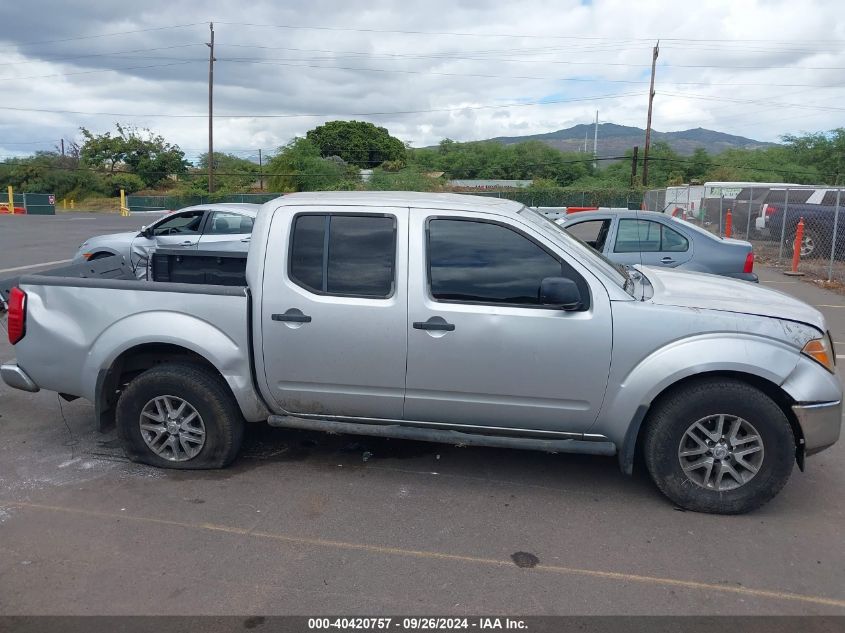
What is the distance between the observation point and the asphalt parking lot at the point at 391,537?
3.20m

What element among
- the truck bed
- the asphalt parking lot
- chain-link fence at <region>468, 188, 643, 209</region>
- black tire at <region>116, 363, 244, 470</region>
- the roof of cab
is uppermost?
chain-link fence at <region>468, 188, 643, 209</region>

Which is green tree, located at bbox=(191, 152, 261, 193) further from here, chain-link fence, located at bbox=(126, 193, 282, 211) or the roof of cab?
the roof of cab

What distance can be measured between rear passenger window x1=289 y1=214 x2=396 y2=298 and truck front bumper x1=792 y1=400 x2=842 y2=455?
243cm

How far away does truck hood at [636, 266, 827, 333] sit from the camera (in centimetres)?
395

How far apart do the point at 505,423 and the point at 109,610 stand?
2269 mm

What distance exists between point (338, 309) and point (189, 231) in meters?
9.29

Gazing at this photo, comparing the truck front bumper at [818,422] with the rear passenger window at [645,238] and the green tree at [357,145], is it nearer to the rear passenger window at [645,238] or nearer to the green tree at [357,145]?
the rear passenger window at [645,238]

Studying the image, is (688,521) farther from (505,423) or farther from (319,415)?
(319,415)

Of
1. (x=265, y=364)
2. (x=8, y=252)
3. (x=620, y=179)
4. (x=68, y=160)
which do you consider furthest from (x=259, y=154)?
(x=265, y=364)

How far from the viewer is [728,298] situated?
4168 millimetres

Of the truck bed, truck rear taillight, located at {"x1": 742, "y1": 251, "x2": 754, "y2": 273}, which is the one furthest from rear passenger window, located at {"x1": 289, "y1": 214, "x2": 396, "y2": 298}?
truck rear taillight, located at {"x1": 742, "y1": 251, "x2": 754, "y2": 273}

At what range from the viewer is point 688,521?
3.92 meters

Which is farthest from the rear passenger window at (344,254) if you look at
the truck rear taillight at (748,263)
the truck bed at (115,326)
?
the truck rear taillight at (748,263)

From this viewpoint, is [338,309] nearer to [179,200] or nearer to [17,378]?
[17,378]
